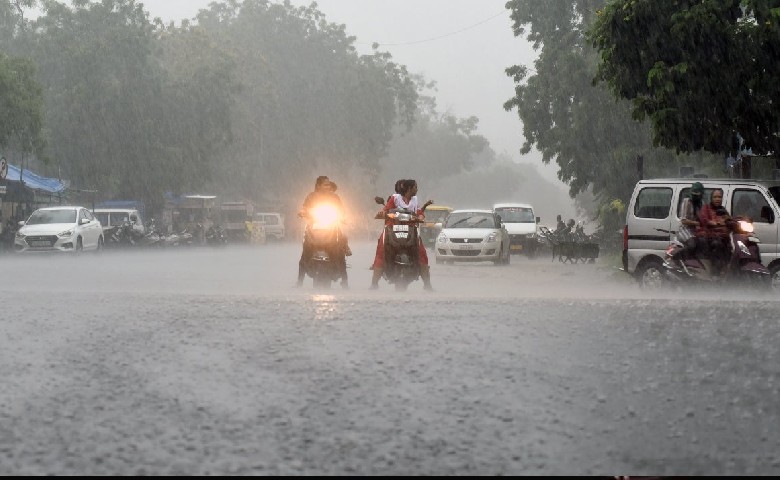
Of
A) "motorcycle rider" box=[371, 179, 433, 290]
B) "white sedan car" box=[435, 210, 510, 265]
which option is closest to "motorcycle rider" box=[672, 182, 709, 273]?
"motorcycle rider" box=[371, 179, 433, 290]

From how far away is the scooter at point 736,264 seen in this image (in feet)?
53.4

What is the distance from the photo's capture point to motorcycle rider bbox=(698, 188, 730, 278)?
16453mm

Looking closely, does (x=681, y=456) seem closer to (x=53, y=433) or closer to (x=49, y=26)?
(x=53, y=433)

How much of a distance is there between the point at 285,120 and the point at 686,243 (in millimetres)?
68855

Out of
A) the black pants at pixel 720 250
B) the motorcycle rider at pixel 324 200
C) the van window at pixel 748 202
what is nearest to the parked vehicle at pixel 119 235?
the motorcycle rider at pixel 324 200

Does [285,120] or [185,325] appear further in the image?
[285,120]

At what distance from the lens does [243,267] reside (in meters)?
30.7

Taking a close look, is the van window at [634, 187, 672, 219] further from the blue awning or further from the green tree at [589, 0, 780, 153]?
the blue awning

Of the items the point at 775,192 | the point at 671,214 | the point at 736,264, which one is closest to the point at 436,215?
the point at 671,214

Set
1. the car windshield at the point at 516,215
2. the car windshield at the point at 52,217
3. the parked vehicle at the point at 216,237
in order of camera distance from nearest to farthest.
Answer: the car windshield at the point at 52,217
the car windshield at the point at 516,215
the parked vehicle at the point at 216,237

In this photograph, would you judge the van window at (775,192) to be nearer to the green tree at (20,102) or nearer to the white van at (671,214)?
the white van at (671,214)

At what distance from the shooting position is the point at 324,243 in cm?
1748

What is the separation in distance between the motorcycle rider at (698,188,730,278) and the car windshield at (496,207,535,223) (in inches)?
993

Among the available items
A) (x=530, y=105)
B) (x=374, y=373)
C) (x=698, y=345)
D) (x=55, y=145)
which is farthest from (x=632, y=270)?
(x=55, y=145)
